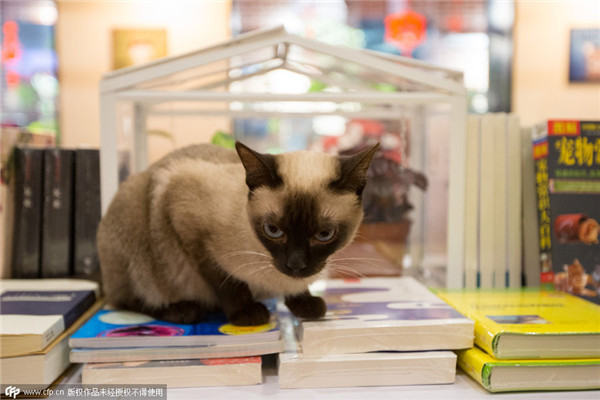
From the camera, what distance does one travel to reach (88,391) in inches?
32.4

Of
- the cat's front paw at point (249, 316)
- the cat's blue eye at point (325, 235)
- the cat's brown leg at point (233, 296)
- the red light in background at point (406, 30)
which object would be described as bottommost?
the cat's front paw at point (249, 316)

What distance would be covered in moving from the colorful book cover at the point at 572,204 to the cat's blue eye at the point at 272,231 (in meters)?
0.77

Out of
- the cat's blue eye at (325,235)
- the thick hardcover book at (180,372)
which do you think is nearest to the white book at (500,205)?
the cat's blue eye at (325,235)

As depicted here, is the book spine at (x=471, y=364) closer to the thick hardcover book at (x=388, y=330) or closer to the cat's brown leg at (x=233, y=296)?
the thick hardcover book at (x=388, y=330)

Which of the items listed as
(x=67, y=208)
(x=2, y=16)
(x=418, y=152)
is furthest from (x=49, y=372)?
(x=2, y=16)

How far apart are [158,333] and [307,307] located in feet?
1.03

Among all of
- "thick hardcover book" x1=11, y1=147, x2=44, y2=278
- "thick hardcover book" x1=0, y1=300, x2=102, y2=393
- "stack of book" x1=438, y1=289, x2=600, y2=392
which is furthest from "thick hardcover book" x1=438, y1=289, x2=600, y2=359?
"thick hardcover book" x1=11, y1=147, x2=44, y2=278

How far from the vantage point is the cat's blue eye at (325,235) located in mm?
881

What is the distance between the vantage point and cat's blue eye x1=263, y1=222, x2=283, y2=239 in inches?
34.7

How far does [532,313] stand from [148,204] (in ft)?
2.94

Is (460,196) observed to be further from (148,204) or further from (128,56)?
(128,56)

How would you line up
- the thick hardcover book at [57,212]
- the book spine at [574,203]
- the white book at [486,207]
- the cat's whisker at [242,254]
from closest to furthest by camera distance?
1. the cat's whisker at [242,254]
2. the book spine at [574,203]
3. the white book at [486,207]
4. the thick hardcover book at [57,212]

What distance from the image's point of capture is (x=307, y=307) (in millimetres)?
985

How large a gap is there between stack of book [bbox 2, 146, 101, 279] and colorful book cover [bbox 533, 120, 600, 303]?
4.26 feet
